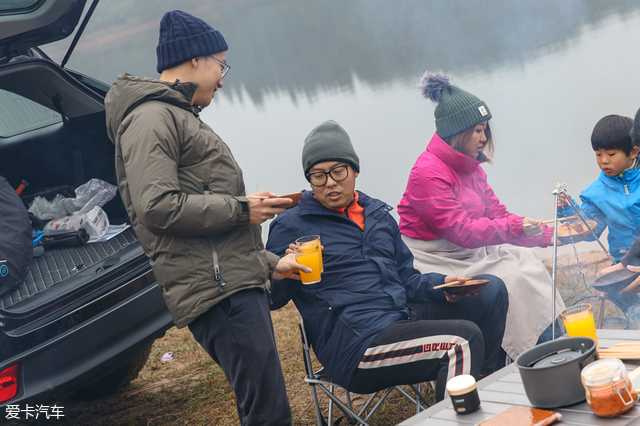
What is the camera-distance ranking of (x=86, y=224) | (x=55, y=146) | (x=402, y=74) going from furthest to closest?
1. (x=402, y=74)
2. (x=55, y=146)
3. (x=86, y=224)

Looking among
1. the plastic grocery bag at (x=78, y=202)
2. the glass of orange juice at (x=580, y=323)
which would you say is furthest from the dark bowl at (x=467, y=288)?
the plastic grocery bag at (x=78, y=202)

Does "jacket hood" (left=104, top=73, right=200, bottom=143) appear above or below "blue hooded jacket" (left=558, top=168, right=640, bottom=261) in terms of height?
above

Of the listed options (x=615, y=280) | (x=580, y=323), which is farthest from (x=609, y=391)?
(x=615, y=280)

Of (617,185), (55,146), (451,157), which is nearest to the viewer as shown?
(617,185)

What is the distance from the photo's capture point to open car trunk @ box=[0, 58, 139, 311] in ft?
8.73

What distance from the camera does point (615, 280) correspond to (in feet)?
6.79

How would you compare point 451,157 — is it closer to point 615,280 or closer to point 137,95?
point 615,280

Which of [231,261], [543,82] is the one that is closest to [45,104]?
[231,261]

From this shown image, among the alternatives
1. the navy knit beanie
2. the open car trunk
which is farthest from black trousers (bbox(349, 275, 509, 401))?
the open car trunk

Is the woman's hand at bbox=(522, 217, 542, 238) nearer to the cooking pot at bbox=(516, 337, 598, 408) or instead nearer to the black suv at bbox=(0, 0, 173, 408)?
the cooking pot at bbox=(516, 337, 598, 408)

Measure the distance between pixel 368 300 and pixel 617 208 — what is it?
124cm

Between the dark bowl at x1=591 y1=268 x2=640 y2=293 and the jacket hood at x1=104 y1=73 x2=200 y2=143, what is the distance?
1.68 m

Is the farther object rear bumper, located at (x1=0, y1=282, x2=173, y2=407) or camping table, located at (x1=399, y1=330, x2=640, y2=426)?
rear bumper, located at (x1=0, y1=282, x2=173, y2=407)

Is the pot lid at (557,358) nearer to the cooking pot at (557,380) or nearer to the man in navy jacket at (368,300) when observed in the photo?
the cooking pot at (557,380)
